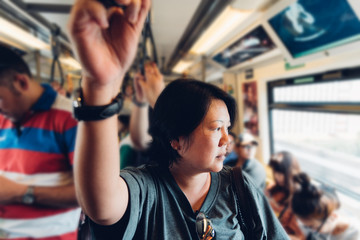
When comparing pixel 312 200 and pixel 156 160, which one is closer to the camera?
pixel 156 160

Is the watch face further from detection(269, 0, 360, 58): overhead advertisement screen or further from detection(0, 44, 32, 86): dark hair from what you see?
detection(269, 0, 360, 58): overhead advertisement screen

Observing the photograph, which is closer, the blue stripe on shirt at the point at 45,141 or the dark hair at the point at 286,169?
the blue stripe on shirt at the point at 45,141

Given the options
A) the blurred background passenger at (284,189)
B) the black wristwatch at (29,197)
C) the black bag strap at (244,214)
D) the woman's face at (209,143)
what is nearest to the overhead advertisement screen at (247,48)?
the blurred background passenger at (284,189)

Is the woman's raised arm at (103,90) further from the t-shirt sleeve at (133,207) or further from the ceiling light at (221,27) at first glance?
the ceiling light at (221,27)

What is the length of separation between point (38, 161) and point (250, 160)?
7.39 feet

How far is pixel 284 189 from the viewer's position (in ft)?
8.43

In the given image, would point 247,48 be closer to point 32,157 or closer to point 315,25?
point 315,25

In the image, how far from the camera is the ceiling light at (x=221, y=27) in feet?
5.03

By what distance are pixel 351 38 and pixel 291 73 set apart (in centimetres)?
110

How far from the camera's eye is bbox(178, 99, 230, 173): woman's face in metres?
0.72

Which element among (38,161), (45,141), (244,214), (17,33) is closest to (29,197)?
(38,161)

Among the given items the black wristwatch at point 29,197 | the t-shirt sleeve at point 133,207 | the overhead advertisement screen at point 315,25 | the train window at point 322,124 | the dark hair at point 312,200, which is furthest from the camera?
the dark hair at point 312,200

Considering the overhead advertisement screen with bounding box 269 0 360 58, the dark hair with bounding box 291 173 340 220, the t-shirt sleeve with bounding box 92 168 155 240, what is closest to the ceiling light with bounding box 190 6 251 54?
the overhead advertisement screen with bounding box 269 0 360 58

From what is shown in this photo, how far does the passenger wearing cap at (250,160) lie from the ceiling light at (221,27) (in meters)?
1.39
